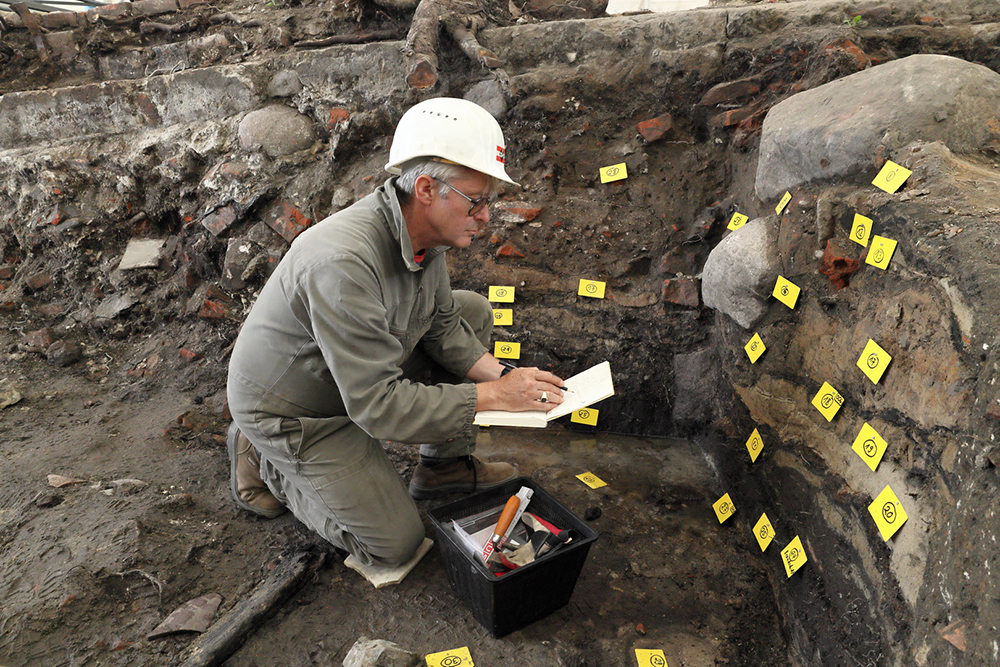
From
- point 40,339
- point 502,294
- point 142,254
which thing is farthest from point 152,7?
point 502,294

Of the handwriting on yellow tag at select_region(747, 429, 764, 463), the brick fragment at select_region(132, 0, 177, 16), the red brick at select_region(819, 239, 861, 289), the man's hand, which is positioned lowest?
the handwriting on yellow tag at select_region(747, 429, 764, 463)

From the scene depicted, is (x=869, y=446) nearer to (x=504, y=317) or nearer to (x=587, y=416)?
(x=587, y=416)

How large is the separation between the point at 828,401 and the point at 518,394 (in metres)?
1.08

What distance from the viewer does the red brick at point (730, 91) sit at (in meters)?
3.22

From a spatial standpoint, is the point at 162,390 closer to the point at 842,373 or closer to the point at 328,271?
the point at 328,271

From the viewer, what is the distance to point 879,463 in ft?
5.68

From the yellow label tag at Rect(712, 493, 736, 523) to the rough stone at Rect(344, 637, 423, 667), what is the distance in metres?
1.40

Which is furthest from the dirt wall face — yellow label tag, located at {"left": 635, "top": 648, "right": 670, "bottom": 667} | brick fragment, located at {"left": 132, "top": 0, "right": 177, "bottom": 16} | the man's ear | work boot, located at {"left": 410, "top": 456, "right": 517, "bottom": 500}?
the man's ear

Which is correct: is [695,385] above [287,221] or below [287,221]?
below

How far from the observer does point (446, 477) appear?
8.73ft

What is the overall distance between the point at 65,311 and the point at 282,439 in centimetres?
331

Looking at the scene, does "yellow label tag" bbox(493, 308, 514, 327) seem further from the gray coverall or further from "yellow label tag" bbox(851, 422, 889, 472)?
"yellow label tag" bbox(851, 422, 889, 472)

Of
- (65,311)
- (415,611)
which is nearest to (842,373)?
(415,611)

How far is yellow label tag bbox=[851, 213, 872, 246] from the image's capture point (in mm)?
1927
